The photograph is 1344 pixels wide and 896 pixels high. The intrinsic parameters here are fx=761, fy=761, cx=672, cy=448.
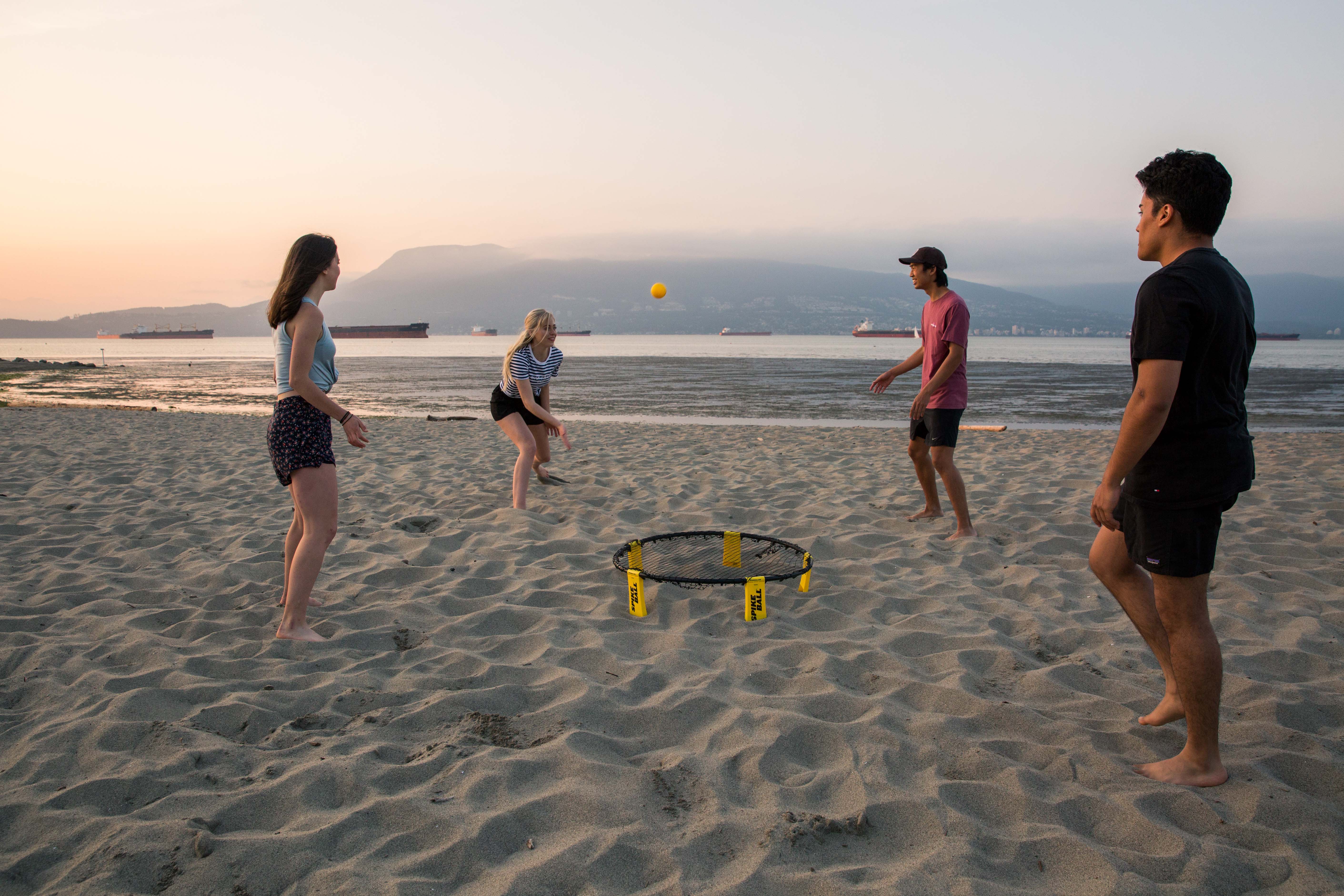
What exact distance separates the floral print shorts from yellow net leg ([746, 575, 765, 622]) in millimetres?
2149

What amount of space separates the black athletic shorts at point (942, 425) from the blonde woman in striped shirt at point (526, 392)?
9.17ft

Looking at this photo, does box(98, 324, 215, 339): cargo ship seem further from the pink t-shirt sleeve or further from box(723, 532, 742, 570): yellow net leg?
the pink t-shirt sleeve

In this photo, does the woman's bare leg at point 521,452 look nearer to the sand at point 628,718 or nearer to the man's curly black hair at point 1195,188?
the sand at point 628,718

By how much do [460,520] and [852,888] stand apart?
181 inches

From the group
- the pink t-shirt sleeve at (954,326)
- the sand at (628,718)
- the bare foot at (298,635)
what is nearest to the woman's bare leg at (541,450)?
the sand at (628,718)

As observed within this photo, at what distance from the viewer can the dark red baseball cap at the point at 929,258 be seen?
221 inches

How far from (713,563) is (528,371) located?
2429 mm

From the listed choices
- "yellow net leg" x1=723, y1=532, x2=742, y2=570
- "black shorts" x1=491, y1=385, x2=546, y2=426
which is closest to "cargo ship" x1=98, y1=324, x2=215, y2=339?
"black shorts" x1=491, y1=385, x2=546, y2=426

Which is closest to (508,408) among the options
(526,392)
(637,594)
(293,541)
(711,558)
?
(526,392)

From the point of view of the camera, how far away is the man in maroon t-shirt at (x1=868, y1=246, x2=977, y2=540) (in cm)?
558

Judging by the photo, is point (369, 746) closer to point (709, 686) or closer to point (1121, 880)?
point (709, 686)

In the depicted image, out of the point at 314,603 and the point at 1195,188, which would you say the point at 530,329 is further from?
the point at 1195,188

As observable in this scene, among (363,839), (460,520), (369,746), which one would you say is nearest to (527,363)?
A: (460,520)

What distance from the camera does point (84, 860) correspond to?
211 cm
